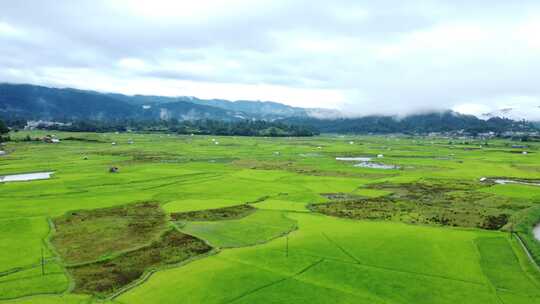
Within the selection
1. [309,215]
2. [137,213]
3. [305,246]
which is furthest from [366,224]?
[137,213]

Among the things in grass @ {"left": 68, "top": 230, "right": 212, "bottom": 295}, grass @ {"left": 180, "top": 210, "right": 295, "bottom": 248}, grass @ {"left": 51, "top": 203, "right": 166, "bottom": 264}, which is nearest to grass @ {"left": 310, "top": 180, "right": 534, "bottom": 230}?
grass @ {"left": 180, "top": 210, "right": 295, "bottom": 248}

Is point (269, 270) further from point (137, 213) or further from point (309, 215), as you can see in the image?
point (137, 213)

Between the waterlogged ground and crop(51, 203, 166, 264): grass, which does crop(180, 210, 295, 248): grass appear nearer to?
the waterlogged ground

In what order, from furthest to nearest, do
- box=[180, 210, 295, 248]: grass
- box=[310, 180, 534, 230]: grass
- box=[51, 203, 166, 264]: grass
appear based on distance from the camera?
box=[310, 180, 534, 230]: grass < box=[180, 210, 295, 248]: grass < box=[51, 203, 166, 264]: grass

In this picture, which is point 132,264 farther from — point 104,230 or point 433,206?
point 433,206

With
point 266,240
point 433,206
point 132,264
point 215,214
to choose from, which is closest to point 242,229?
point 266,240

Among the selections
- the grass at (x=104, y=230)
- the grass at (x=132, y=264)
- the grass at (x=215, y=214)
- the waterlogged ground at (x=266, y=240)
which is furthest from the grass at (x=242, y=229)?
the grass at (x=104, y=230)

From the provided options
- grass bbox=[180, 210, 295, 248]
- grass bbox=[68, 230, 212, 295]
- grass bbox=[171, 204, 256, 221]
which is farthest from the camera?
grass bbox=[171, 204, 256, 221]

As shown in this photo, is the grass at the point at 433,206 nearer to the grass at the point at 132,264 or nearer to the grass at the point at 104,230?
the grass at the point at 132,264
